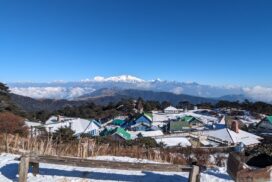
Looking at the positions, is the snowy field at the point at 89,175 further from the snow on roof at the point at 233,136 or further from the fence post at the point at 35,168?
the snow on roof at the point at 233,136

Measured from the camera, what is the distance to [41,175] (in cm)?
807

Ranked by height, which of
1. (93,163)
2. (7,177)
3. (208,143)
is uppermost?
(93,163)

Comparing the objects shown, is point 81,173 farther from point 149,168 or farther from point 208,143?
point 208,143

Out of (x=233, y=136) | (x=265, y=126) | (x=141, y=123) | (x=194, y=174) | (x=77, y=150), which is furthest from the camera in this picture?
(x=141, y=123)

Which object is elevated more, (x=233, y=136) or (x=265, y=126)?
(x=265, y=126)

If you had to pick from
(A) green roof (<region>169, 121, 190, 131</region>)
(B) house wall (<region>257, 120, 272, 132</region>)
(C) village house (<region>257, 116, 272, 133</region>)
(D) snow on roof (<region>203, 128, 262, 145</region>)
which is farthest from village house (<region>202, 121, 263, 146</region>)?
(B) house wall (<region>257, 120, 272, 132</region>)

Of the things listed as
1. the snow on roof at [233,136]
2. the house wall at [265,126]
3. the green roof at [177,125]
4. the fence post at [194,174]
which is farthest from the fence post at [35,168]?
the house wall at [265,126]

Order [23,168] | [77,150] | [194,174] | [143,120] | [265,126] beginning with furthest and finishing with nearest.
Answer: [143,120] → [265,126] → [77,150] → [23,168] → [194,174]

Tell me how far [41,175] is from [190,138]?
34.8 meters

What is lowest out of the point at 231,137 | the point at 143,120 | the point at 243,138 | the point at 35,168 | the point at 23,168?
the point at 243,138

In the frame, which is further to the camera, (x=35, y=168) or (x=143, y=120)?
(x=143, y=120)

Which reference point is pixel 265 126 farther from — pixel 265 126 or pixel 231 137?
pixel 231 137

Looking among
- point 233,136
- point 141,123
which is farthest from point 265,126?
point 141,123

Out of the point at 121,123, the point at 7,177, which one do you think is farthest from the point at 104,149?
the point at 121,123
